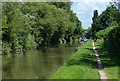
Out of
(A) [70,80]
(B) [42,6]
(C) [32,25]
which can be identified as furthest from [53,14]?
(A) [70,80]

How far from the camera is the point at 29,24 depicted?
154 ft

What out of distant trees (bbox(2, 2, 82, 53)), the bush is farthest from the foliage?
the bush

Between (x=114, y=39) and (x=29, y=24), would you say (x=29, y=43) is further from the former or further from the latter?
A: (x=114, y=39)

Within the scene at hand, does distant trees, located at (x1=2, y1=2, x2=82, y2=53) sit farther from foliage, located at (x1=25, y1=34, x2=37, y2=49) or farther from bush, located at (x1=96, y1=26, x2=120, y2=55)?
bush, located at (x1=96, y1=26, x2=120, y2=55)

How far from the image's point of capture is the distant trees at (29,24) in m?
35.7

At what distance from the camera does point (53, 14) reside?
5962 cm

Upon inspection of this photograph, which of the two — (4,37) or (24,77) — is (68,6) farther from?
(24,77)

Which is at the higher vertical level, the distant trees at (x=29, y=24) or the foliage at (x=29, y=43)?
the distant trees at (x=29, y=24)

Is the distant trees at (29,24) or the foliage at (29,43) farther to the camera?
the foliage at (29,43)

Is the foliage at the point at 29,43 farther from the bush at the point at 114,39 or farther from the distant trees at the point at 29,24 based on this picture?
the bush at the point at 114,39

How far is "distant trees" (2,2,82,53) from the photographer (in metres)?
35.7

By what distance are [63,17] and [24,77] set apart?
46.2m

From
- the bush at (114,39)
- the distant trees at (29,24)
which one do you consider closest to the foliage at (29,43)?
the distant trees at (29,24)

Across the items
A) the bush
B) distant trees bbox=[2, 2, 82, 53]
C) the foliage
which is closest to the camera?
the bush
